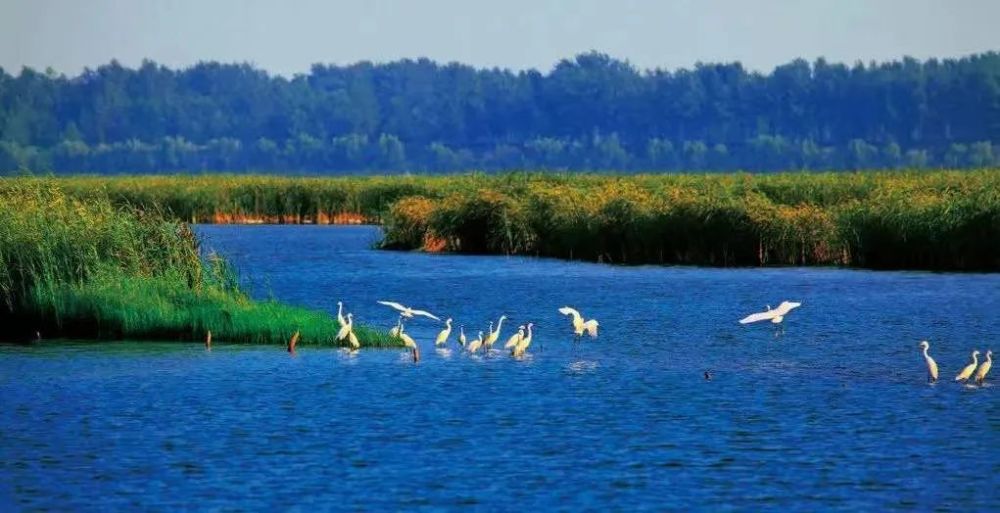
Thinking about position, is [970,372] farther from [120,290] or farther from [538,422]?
[120,290]

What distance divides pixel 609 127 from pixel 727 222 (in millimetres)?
145166

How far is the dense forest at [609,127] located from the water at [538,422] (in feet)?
450

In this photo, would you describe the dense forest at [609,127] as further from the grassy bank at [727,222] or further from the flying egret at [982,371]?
the flying egret at [982,371]

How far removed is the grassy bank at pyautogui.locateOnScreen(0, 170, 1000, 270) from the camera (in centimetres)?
4200

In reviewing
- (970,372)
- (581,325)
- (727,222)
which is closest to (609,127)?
(727,222)

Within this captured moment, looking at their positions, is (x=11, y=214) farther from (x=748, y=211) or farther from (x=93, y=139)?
(x=93, y=139)

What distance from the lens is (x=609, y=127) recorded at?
18962cm

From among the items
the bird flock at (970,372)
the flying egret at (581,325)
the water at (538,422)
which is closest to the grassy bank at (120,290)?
the water at (538,422)

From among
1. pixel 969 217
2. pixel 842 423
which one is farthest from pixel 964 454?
pixel 969 217

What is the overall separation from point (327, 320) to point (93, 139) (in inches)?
6839

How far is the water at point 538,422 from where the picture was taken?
53.8ft

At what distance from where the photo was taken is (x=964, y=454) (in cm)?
1806

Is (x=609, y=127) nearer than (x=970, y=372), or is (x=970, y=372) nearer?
(x=970, y=372)

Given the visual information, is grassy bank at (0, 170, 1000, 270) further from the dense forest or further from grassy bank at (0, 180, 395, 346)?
the dense forest
